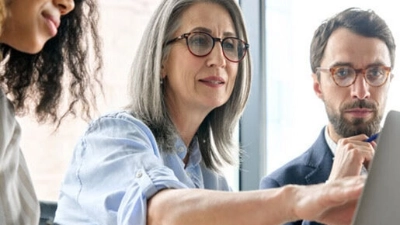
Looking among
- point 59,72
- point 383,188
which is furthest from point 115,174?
point 383,188

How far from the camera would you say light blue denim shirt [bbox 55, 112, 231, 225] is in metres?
1.37

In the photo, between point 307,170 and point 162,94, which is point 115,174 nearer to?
point 162,94

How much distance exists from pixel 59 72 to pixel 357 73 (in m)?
0.91

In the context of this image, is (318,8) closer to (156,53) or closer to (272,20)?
(272,20)

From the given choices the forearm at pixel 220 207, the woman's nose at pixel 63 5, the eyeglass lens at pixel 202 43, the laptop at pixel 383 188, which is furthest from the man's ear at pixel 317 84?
the laptop at pixel 383 188

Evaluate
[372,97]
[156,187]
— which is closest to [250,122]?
[372,97]

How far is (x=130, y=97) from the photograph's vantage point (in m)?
1.86

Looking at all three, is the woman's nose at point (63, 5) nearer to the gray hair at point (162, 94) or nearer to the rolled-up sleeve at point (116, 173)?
the rolled-up sleeve at point (116, 173)

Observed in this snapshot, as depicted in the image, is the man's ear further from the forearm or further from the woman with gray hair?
the forearm

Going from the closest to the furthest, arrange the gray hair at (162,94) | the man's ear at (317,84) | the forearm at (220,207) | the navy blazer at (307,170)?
the forearm at (220,207), the gray hair at (162,94), the navy blazer at (307,170), the man's ear at (317,84)

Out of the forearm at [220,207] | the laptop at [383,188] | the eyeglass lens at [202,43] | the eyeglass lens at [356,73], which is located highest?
the eyeglass lens at [202,43]

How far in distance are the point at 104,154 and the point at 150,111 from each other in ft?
0.88

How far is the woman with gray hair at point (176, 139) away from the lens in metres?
1.25

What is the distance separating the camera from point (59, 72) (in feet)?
4.89
